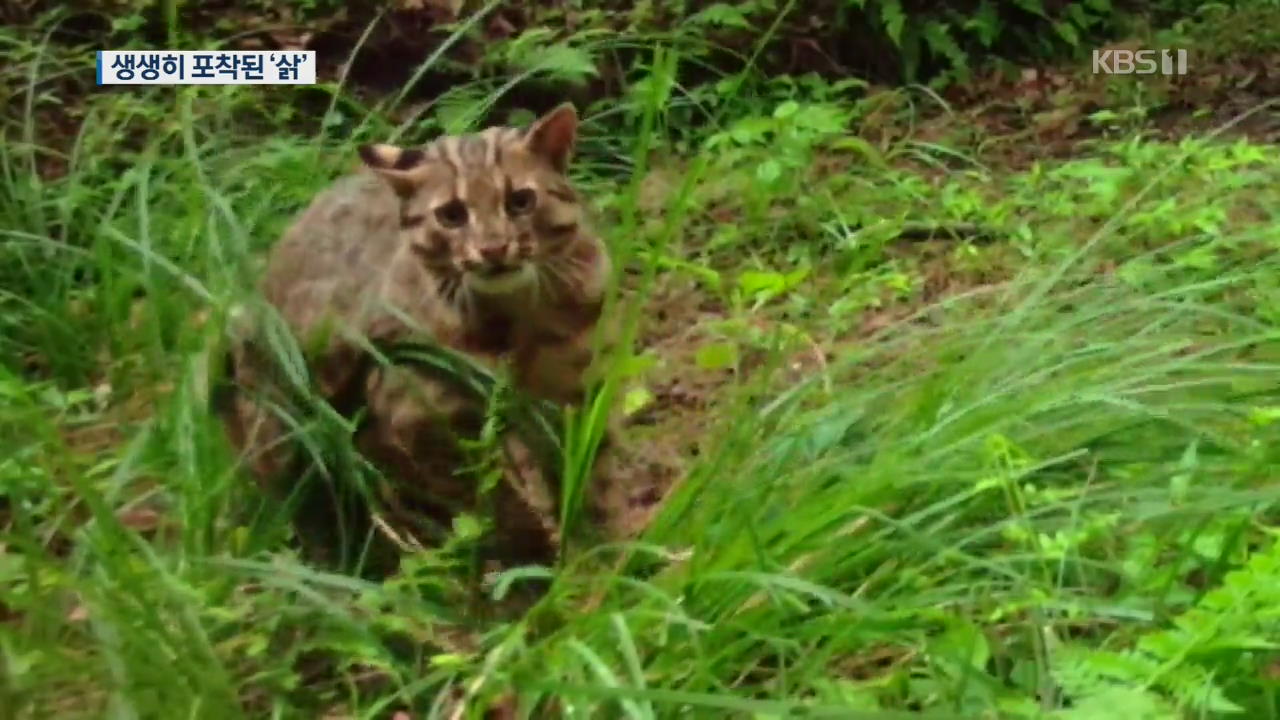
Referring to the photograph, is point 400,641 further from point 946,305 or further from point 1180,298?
point 1180,298

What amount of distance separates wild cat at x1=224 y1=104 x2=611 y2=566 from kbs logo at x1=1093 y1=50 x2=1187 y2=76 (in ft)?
10.8

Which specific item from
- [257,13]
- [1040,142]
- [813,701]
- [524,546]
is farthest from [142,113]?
[813,701]

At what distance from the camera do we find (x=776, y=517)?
3.09 metres

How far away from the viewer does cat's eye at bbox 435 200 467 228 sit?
3.41 m

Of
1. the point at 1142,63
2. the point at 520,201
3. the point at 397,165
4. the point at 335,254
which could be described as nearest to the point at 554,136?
the point at 520,201

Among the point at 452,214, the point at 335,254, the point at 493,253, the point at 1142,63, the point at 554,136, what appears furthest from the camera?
the point at 1142,63

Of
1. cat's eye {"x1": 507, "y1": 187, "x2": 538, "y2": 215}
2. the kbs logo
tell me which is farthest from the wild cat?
the kbs logo

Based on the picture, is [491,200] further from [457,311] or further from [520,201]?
[457,311]

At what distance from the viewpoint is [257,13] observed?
20.4 feet

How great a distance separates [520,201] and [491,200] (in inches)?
2.9

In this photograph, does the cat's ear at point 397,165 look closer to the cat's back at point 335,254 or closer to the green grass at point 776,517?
the cat's back at point 335,254

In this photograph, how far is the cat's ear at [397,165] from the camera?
3.54 m

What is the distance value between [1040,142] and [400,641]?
11.8 feet

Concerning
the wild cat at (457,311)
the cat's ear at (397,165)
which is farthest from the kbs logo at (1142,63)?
the cat's ear at (397,165)
